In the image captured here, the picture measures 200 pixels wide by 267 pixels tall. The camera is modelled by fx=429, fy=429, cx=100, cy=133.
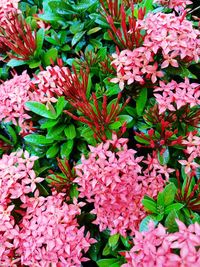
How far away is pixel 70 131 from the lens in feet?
6.35

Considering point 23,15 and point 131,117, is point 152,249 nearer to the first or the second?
point 131,117

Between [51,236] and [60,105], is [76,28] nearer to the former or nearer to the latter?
[60,105]

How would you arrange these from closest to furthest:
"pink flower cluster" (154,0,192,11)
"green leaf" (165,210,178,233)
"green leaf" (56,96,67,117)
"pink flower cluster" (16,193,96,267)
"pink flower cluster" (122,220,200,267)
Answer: "pink flower cluster" (122,220,200,267), "green leaf" (165,210,178,233), "pink flower cluster" (16,193,96,267), "green leaf" (56,96,67,117), "pink flower cluster" (154,0,192,11)

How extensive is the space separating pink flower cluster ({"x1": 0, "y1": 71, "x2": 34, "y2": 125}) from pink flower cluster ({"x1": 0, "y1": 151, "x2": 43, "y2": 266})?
0.19 meters

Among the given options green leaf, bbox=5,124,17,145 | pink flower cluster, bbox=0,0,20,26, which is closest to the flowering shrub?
green leaf, bbox=5,124,17,145

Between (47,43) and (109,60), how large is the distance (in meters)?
0.47

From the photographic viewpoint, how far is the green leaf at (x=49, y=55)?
7.13 feet

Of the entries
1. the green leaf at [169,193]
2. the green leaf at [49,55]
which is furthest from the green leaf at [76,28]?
the green leaf at [169,193]

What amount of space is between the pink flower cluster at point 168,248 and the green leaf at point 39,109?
72cm

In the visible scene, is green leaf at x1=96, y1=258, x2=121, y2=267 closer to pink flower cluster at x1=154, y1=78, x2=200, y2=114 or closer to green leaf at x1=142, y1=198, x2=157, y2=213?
green leaf at x1=142, y1=198, x2=157, y2=213

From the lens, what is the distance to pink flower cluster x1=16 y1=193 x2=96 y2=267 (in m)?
1.62

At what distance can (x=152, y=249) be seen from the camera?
1355 millimetres

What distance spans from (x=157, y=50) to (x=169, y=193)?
0.63 metres

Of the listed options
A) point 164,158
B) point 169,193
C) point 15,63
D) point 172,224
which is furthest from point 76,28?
point 172,224
